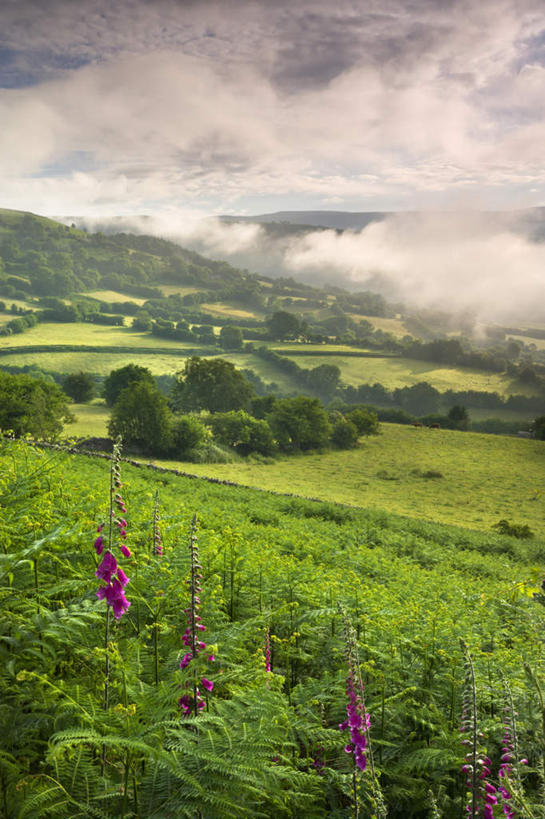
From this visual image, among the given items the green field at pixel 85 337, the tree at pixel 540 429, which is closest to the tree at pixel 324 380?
the green field at pixel 85 337

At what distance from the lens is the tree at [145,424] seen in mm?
65000

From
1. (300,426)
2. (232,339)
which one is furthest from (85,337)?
(300,426)

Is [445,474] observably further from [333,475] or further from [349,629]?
[349,629]

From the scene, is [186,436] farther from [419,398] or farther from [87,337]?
[87,337]

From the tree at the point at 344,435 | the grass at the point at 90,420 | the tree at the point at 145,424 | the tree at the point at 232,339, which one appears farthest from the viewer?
the tree at the point at 232,339

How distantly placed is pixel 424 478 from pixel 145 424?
3913 centimetres

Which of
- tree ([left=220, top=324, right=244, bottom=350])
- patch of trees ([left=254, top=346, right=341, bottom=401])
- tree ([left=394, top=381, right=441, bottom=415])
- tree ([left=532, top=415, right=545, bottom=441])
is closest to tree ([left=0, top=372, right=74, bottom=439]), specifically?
tree ([left=532, top=415, right=545, bottom=441])

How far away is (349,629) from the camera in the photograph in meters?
2.78

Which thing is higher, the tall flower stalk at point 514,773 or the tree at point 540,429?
the tall flower stalk at point 514,773

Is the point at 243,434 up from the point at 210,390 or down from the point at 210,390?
down

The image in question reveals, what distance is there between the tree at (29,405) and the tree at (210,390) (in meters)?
34.4

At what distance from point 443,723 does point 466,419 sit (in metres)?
104

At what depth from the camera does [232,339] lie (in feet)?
630

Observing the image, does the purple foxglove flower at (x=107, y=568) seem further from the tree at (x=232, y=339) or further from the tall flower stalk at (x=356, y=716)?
the tree at (x=232, y=339)
